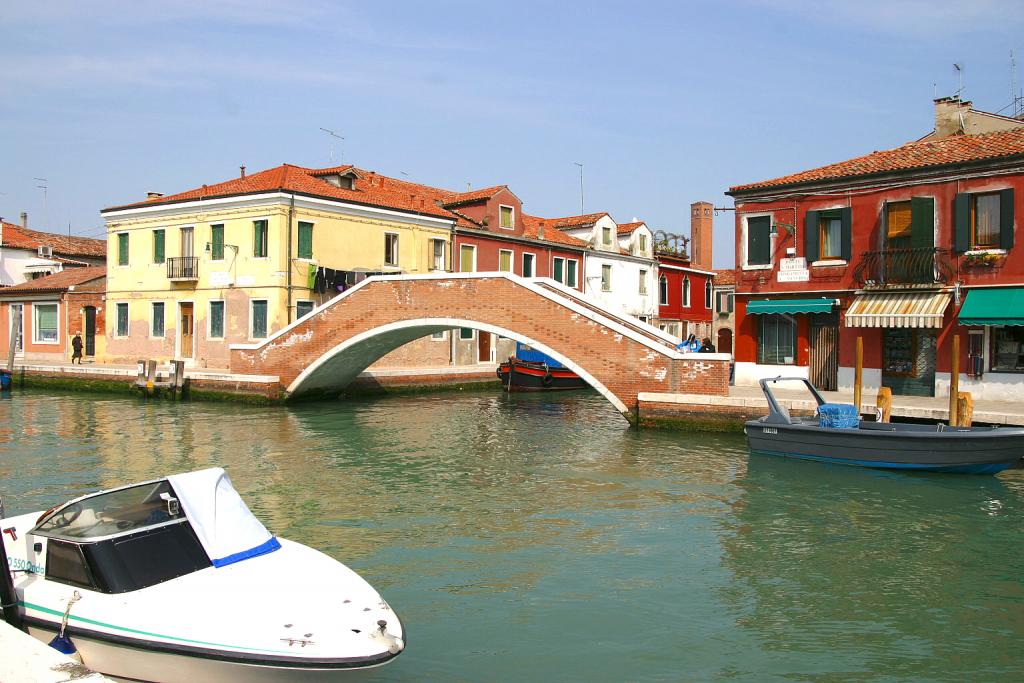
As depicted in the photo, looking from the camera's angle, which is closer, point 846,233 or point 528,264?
point 846,233

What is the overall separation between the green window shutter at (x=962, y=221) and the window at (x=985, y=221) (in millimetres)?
189

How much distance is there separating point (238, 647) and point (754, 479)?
29.6 ft

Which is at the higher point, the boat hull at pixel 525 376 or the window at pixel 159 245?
A: the window at pixel 159 245

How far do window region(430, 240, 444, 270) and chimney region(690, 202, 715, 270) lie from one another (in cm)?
1654

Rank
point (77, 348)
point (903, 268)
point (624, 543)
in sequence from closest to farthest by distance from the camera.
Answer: point (624, 543) → point (903, 268) → point (77, 348)

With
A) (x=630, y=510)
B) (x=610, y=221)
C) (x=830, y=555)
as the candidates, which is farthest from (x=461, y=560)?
(x=610, y=221)

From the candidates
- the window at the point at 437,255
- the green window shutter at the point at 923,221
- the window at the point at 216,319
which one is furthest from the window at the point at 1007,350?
the window at the point at 216,319

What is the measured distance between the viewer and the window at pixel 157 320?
27.2m

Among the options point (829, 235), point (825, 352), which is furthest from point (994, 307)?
point (829, 235)

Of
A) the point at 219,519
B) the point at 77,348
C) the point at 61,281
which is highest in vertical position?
the point at 61,281

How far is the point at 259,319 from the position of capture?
81.6ft

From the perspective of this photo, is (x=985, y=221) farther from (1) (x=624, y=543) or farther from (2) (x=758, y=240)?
(1) (x=624, y=543)

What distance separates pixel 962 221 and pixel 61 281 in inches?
1152

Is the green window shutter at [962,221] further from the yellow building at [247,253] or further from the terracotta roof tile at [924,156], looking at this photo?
the yellow building at [247,253]
